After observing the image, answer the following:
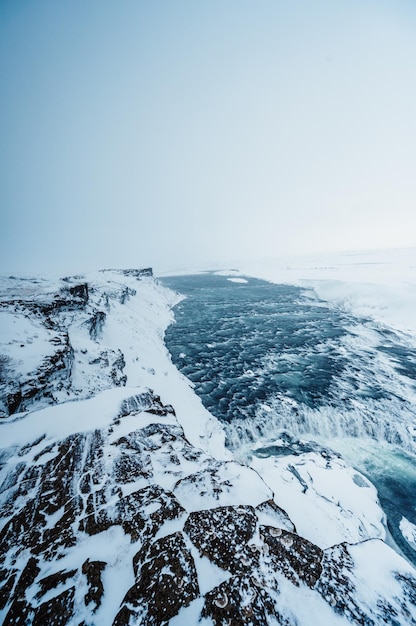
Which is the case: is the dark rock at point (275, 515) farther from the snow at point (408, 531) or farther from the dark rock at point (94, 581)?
the snow at point (408, 531)

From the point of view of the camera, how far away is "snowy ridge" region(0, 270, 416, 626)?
2.88 meters

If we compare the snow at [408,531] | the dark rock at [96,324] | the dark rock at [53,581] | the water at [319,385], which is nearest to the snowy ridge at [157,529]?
the dark rock at [53,581]

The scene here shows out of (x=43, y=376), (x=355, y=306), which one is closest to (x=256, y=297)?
(x=355, y=306)

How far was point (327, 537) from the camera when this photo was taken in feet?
18.6

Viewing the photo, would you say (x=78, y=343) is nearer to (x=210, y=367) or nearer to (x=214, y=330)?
(x=210, y=367)

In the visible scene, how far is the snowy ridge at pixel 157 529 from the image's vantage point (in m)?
2.88

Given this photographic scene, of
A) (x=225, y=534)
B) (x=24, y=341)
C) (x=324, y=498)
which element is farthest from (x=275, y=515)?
(x=24, y=341)

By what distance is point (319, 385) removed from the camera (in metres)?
13.8

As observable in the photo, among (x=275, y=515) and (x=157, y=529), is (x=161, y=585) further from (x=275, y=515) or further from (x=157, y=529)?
(x=275, y=515)

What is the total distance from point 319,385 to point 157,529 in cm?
1220

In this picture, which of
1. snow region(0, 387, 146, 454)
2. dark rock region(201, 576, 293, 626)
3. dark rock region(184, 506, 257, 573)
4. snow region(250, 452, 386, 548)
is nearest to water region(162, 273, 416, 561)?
snow region(250, 452, 386, 548)

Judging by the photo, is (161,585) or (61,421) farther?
(61,421)

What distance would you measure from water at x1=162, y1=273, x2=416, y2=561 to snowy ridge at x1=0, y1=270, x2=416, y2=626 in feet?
5.82

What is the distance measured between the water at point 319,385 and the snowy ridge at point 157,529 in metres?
1.77
